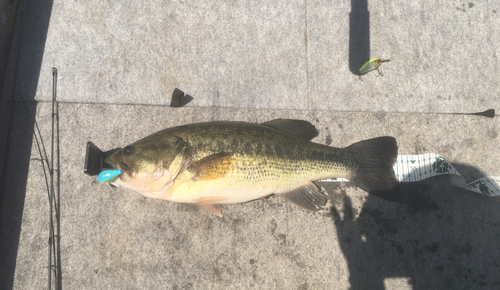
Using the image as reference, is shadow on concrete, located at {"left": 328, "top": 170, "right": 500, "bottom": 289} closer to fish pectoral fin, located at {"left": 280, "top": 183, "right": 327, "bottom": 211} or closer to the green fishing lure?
fish pectoral fin, located at {"left": 280, "top": 183, "right": 327, "bottom": 211}

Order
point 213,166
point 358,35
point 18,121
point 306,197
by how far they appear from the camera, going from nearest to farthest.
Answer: point 213,166 → point 306,197 → point 18,121 → point 358,35

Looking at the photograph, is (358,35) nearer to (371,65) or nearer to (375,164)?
(371,65)

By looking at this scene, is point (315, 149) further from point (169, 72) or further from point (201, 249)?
point (169, 72)

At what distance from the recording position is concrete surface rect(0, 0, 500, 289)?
2.87 m

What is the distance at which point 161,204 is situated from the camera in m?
2.94

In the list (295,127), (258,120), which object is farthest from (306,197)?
(258,120)

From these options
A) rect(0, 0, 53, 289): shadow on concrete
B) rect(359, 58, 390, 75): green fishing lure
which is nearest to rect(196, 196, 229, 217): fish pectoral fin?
rect(0, 0, 53, 289): shadow on concrete

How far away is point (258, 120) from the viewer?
3.19m

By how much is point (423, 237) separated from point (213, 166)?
104 inches

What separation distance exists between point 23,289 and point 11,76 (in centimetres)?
240

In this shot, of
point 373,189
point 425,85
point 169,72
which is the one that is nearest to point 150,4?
point 169,72

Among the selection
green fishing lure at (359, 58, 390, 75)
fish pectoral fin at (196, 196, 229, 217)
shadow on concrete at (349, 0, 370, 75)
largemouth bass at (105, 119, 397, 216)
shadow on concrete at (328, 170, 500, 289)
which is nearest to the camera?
largemouth bass at (105, 119, 397, 216)

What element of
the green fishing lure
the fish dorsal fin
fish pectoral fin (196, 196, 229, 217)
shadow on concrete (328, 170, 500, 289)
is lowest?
shadow on concrete (328, 170, 500, 289)

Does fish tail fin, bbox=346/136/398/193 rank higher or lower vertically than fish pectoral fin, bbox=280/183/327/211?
higher
